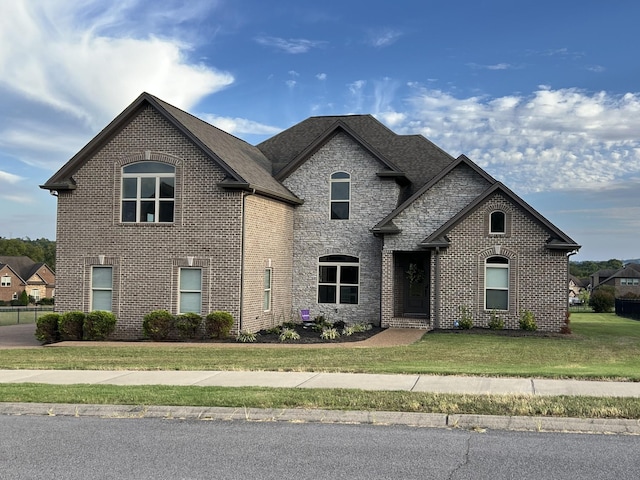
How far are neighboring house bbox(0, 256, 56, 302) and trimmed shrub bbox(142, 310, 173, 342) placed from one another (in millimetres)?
77720

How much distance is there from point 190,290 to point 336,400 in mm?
13616

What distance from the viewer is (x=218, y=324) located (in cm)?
2177

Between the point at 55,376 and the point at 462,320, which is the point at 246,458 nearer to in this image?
the point at 55,376

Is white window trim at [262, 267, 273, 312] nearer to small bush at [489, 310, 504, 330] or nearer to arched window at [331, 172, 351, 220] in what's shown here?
arched window at [331, 172, 351, 220]

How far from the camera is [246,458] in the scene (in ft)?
24.0

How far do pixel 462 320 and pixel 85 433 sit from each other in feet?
56.9

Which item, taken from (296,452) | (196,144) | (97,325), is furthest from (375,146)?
(296,452)

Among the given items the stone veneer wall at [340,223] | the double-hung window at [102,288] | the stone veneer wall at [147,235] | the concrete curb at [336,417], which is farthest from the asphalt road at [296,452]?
the stone veneer wall at [340,223]

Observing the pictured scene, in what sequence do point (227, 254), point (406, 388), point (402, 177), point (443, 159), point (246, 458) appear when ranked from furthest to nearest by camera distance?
Result: point (443, 159)
point (402, 177)
point (227, 254)
point (406, 388)
point (246, 458)

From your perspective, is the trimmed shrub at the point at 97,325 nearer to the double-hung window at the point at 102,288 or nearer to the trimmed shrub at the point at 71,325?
the trimmed shrub at the point at 71,325

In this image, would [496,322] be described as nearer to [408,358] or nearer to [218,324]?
[408,358]

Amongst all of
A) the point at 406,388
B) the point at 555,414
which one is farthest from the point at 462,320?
the point at 555,414

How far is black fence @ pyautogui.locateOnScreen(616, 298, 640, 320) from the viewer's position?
40344 mm

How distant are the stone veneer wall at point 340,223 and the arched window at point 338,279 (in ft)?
0.71
